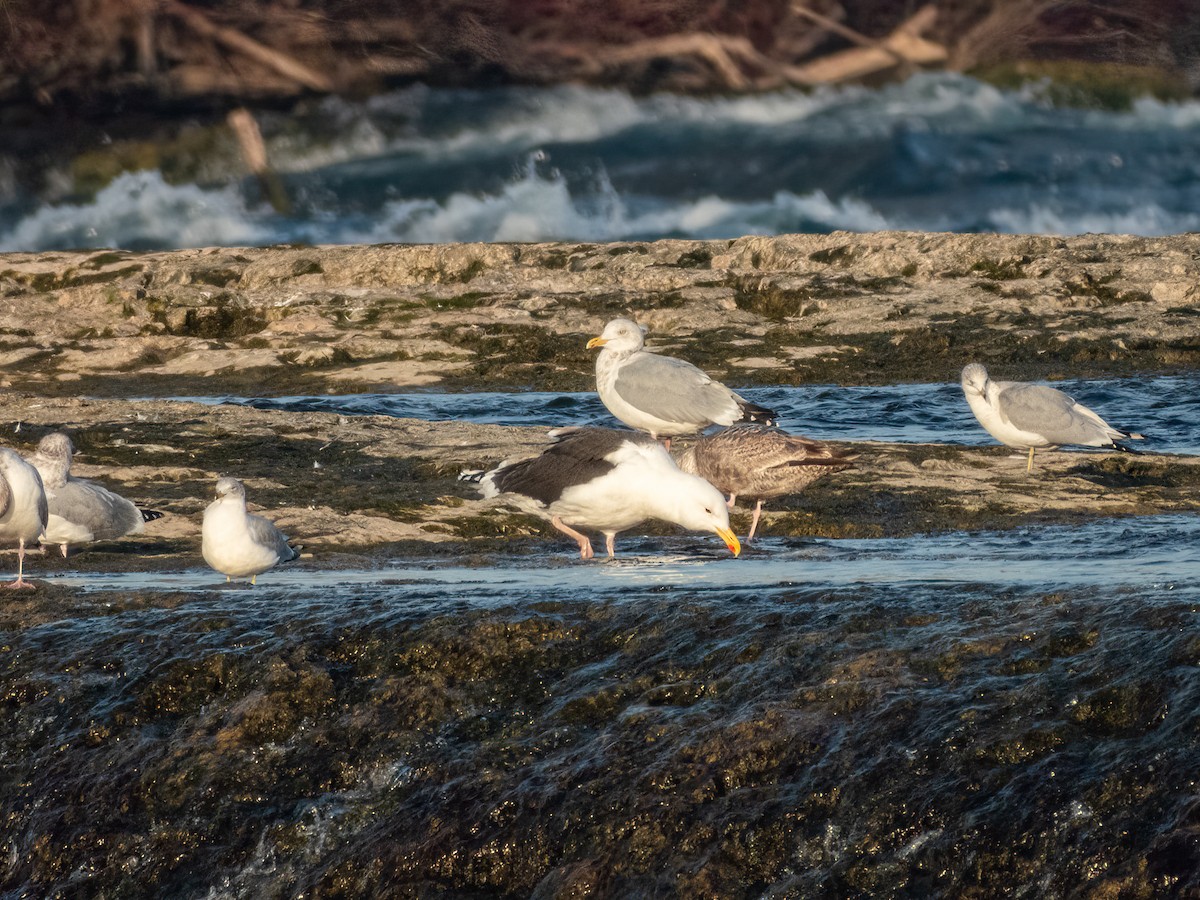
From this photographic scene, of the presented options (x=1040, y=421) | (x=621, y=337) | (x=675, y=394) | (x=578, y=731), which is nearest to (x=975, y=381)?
(x=1040, y=421)

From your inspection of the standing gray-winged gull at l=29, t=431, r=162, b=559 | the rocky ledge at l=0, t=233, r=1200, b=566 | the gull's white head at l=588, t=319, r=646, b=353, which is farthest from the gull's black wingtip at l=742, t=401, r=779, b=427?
the standing gray-winged gull at l=29, t=431, r=162, b=559

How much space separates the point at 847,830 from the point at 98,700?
9.87 feet

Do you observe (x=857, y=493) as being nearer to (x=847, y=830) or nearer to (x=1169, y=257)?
(x=847, y=830)

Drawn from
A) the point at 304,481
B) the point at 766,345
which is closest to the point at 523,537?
the point at 304,481

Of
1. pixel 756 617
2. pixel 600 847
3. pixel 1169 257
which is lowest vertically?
pixel 600 847

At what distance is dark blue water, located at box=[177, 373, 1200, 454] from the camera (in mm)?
14391

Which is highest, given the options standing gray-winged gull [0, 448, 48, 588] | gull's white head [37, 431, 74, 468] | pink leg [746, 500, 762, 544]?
gull's white head [37, 431, 74, 468]

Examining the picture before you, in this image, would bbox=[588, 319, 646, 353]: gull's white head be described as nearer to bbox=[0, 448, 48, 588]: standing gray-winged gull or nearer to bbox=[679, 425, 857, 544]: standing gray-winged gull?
bbox=[679, 425, 857, 544]: standing gray-winged gull

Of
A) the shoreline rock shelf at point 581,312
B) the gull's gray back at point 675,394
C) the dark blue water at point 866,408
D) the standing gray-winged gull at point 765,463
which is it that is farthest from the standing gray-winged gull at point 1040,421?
the shoreline rock shelf at point 581,312

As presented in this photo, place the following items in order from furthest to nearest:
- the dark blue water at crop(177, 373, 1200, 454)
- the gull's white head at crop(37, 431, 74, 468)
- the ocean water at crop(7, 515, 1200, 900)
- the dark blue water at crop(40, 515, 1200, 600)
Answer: the dark blue water at crop(177, 373, 1200, 454), the gull's white head at crop(37, 431, 74, 468), the dark blue water at crop(40, 515, 1200, 600), the ocean water at crop(7, 515, 1200, 900)

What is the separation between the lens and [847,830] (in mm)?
3965

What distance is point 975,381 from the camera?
41.1ft

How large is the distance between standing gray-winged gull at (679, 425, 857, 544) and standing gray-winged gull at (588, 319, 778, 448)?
76.7 inches

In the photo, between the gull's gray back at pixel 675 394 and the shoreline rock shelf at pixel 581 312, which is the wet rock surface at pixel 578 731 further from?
the shoreline rock shelf at pixel 581 312
